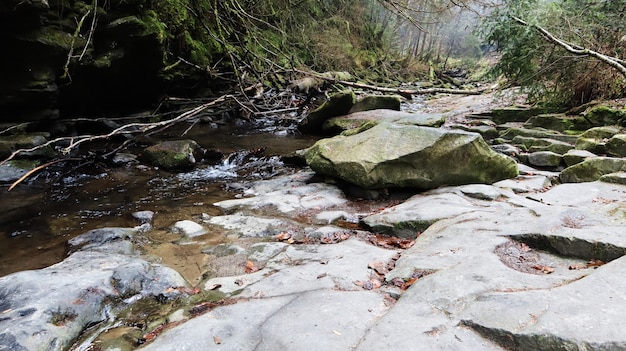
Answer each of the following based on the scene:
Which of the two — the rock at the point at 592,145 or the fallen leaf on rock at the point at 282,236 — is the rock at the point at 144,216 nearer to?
the fallen leaf on rock at the point at 282,236

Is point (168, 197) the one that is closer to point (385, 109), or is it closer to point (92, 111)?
point (92, 111)

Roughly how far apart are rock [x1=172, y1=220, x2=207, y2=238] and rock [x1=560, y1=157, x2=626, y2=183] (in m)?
4.68

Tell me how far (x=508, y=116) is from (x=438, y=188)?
6757mm

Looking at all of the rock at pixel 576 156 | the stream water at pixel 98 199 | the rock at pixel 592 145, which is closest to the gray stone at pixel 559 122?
the rock at pixel 592 145

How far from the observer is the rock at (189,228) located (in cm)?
400

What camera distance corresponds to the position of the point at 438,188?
4.93 m

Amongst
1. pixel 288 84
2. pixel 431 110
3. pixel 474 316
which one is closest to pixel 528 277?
pixel 474 316

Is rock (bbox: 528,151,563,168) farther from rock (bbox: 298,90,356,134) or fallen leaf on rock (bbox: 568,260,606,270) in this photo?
rock (bbox: 298,90,356,134)

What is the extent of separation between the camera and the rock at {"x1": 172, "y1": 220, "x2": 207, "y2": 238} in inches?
157

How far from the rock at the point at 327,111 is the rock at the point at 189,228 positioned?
6398 mm

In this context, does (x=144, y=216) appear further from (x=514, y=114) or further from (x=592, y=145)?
(x=514, y=114)

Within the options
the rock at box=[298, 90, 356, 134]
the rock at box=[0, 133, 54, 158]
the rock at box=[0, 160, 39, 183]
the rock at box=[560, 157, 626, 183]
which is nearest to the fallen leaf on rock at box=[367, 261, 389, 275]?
the rock at box=[560, 157, 626, 183]

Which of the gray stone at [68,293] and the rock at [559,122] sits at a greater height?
the rock at [559,122]

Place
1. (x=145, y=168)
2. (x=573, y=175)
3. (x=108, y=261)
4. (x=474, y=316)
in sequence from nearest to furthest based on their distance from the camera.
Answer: (x=474, y=316), (x=108, y=261), (x=573, y=175), (x=145, y=168)
